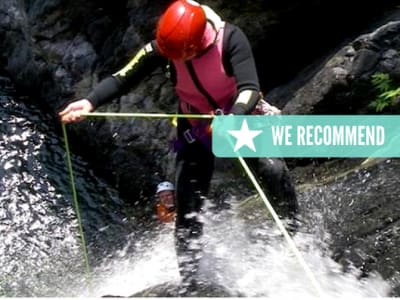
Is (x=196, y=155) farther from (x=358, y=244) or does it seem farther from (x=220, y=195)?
(x=220, y=195)

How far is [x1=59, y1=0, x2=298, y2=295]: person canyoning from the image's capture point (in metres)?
5.26

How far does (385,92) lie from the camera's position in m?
8.36

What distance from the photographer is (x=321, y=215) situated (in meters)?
6.77

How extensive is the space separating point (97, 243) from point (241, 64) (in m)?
4.85

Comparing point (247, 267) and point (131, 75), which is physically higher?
point (131, 75)

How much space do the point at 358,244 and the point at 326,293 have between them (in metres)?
0.90

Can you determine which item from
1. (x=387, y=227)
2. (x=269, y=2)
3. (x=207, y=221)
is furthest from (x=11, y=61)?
(x=387, y=227)

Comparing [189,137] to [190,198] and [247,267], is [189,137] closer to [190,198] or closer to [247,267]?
[190,198]

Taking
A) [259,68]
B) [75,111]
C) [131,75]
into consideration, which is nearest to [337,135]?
[259,68]

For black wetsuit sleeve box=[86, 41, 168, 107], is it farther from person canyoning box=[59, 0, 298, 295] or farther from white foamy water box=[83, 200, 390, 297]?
white foamy water box=[83, 200, 390, 297]

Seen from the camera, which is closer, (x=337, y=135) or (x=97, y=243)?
(x=337, y=135)

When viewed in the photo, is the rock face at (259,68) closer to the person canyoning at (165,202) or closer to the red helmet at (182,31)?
the person canyoning at (165,202)

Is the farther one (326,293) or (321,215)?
(321,215)

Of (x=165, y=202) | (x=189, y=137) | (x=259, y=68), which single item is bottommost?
(x=165, y=202)
